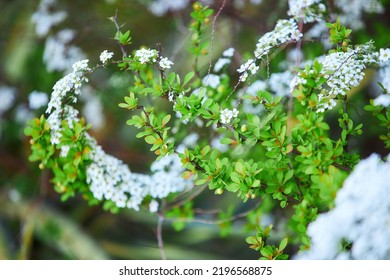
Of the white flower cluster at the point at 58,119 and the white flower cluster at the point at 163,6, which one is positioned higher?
the white flower cluster at the point at 163,6

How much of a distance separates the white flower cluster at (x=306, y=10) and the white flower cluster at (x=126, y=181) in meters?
0.44

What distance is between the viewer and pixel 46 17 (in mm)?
1619

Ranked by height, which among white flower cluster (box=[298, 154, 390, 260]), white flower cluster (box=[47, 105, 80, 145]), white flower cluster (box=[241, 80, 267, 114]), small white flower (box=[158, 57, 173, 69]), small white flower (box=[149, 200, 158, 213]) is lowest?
white flower cluster (box=[298, 154, 390, 260])

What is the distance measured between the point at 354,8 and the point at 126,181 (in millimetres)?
829

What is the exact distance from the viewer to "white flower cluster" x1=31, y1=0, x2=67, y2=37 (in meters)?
1.61

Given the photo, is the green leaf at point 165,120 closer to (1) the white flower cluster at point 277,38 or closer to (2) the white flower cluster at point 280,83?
(1) the white flower cluster at point 277,38

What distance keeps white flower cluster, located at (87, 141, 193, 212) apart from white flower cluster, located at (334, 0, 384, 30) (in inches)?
26.3

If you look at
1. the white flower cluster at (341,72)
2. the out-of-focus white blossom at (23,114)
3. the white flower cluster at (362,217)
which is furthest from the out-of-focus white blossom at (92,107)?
the white flower cluster at (362,217)

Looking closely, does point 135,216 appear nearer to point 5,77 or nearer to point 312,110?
point 5,77

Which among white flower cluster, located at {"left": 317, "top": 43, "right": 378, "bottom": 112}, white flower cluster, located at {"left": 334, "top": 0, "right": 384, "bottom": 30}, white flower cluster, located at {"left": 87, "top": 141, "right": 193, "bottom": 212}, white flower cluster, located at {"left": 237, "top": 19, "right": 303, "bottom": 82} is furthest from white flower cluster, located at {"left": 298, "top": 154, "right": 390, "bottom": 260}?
white flower cluster, located at {"left": 334, "top": 0, "right": 384, "bottom": 30}

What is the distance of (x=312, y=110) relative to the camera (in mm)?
993

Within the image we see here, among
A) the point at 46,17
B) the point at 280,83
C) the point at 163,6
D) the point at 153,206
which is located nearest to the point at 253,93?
the point at 280,83

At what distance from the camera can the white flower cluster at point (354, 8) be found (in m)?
1.38

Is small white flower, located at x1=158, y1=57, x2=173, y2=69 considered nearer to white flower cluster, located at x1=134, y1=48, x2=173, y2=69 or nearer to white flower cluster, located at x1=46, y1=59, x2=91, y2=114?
white flower cluster, located at x1=134, y1=48, x2=173, y2=69
